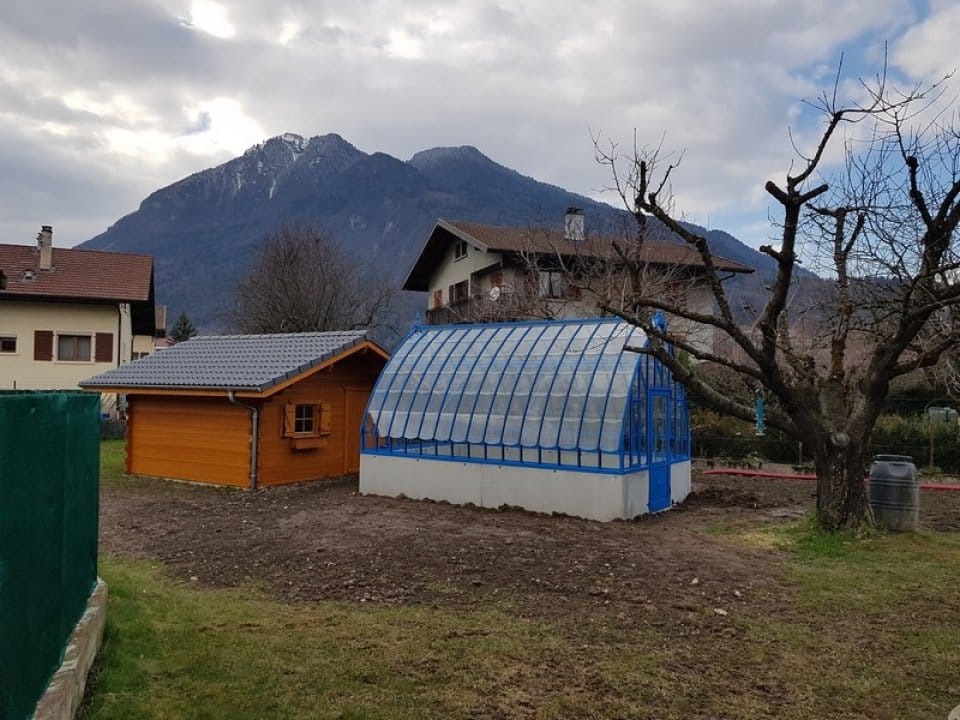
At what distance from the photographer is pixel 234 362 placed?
16.2 meters

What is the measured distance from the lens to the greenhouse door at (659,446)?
481 inches

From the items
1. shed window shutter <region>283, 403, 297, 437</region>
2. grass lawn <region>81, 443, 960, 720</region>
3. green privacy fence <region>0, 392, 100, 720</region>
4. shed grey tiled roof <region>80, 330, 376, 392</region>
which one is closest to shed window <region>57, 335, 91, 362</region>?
shed grey tiled roof <region>80, 330, 376, 392</region>

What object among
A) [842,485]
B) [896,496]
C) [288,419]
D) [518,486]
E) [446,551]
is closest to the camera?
[446,551]

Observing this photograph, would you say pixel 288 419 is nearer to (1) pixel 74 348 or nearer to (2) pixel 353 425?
(2) pixel 353 425

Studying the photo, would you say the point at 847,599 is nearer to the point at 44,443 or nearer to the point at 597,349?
the point at 597,349

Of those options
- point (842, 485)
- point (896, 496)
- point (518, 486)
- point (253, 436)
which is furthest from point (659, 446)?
point (253, 436)

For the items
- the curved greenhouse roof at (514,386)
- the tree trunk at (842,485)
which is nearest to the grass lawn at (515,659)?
the tree trunk at (842,485)

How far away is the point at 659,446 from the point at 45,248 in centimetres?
2711

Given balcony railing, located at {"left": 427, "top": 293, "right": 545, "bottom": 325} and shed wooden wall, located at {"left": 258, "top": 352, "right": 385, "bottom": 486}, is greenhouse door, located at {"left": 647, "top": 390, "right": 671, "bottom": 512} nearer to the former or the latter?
shed wooden wall, located at {"left": 258, "top": 352, "right": 385, "bottom": 486}

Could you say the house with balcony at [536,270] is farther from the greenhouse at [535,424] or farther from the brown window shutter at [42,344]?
the brown window shutter at [42,344]

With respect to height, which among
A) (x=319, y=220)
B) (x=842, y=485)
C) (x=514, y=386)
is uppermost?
(x=319, y=220)

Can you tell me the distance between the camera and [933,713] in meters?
4.70

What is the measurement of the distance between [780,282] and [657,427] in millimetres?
4206

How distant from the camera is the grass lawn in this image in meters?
4.71
